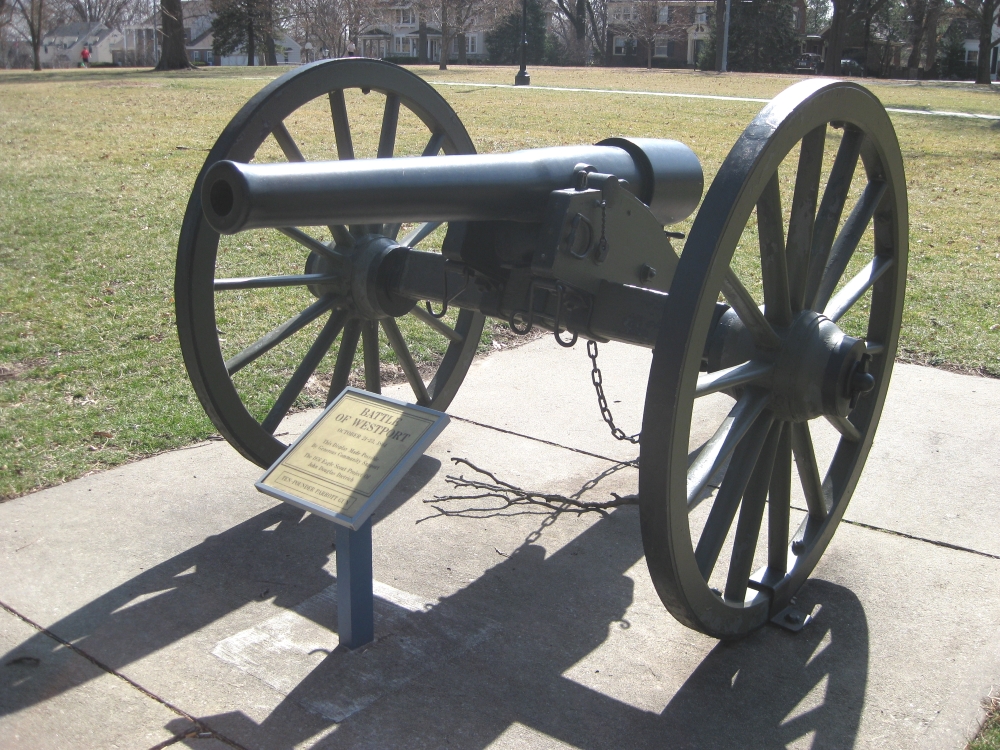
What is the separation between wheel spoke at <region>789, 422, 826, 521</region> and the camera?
10.7 feet

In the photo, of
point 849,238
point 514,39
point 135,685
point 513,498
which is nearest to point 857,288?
point 849,238

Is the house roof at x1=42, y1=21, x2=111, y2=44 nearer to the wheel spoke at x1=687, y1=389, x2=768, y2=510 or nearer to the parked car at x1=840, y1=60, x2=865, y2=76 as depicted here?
the parked car at x1=840, y1=60, x2=865, y2=76

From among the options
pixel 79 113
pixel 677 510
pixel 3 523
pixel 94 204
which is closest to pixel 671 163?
pixel 677 510

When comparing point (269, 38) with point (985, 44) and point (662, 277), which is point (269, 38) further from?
point (662, 277)

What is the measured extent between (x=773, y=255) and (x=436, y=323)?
1.65 metres

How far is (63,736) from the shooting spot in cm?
264

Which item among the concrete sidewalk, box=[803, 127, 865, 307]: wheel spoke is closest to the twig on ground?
the concrete sidewalk

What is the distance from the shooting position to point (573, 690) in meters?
2.95

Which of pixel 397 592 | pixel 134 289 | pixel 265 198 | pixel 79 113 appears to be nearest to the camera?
pixel 265 198

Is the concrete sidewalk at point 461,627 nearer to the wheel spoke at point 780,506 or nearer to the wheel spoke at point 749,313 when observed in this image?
the wheel spoke at point 780,506

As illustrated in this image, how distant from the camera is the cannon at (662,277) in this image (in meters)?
2.54

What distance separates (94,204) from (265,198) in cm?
862

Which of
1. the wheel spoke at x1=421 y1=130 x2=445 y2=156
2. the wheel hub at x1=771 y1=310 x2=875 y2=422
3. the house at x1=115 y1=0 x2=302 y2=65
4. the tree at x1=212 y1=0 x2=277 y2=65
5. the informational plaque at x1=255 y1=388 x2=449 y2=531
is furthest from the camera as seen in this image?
the house at x1=115 y1=0 x2=302 y2=65

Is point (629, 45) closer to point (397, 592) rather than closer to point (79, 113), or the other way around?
point (79, 113)
